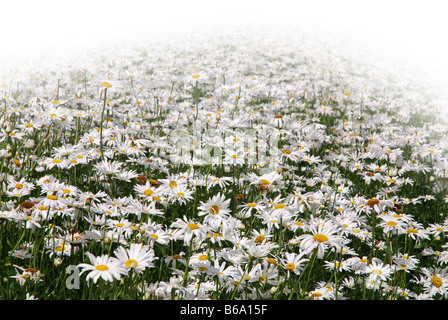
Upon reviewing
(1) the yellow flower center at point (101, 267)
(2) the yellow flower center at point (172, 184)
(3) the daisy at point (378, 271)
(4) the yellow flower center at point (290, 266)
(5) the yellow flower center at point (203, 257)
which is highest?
(1) the yellow flower center at point (101, 267)

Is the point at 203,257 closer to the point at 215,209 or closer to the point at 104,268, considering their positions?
the point at 215,209

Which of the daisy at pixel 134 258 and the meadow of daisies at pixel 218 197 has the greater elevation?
the daisy at pixel 134 258

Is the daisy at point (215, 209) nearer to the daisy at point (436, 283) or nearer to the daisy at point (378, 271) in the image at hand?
the daisy at point (378, 271)

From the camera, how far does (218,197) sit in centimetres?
237

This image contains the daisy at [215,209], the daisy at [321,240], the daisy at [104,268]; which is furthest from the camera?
the daisy at [215,209]

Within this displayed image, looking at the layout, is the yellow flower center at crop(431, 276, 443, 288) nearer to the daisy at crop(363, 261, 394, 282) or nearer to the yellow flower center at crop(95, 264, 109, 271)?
the daisy at crop(363, 261, 394, 282)

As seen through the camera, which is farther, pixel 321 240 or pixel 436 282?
pixel 436 282

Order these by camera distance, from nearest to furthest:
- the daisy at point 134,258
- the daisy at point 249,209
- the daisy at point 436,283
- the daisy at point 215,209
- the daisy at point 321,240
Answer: the daisy at point 134,258 → the daisy at point 321,240 → the daisy at point 215,209 → the daisy at point 436,283 → the daisy at point 249,209

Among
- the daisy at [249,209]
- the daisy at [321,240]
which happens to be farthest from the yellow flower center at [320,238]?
the daisy at [249,209]

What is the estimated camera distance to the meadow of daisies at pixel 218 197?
2309 millimetres

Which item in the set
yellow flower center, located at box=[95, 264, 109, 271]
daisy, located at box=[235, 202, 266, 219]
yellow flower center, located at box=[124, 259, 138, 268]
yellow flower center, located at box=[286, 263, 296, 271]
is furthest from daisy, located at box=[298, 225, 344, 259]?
yellow flower center, located at box=[95, 264, 109, 271]

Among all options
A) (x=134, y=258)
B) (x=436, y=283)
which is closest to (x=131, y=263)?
(x=134, y=258)

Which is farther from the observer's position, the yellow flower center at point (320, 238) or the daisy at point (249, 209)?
the daisy at point (249, 209)
